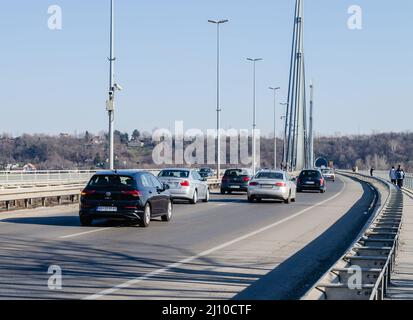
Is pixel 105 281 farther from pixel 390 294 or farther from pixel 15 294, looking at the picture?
pixel 390 294

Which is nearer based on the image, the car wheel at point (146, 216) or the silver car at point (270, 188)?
the car wheel at point (146, 216)

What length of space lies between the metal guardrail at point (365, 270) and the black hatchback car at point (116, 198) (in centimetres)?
608

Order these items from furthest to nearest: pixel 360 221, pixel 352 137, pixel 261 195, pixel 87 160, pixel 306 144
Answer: pixel 352 137 → pixel 306 144 → pixel 87 160 → pixel 261 195 → pixel 360 221

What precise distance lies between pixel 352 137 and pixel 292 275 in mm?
161036

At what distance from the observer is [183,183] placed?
1243 inches

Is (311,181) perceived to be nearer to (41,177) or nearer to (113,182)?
(41,177)

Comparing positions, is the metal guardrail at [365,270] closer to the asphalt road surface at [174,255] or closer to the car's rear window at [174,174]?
the asphalt road surface at [174,255]

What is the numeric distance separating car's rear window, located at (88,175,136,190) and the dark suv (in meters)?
22.7

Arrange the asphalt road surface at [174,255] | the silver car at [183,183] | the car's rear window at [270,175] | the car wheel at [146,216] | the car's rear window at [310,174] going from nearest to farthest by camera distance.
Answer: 1. the asphalt road surface at [174,255]
2. the car wheel at [146,216]
3. the silver car at [183,183]
4. the car's rear window at [270,175]
5. the car's rear window at [310,174]

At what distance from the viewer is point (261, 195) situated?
33219 millimetres

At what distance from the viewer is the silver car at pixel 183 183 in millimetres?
31562

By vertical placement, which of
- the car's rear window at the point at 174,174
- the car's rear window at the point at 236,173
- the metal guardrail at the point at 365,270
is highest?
the car's rear window at the point at 174,174

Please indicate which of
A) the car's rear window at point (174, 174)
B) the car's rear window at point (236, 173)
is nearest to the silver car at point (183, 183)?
the car's rear window at point (174, 174)

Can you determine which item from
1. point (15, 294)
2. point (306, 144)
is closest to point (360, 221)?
point (15, 294)
